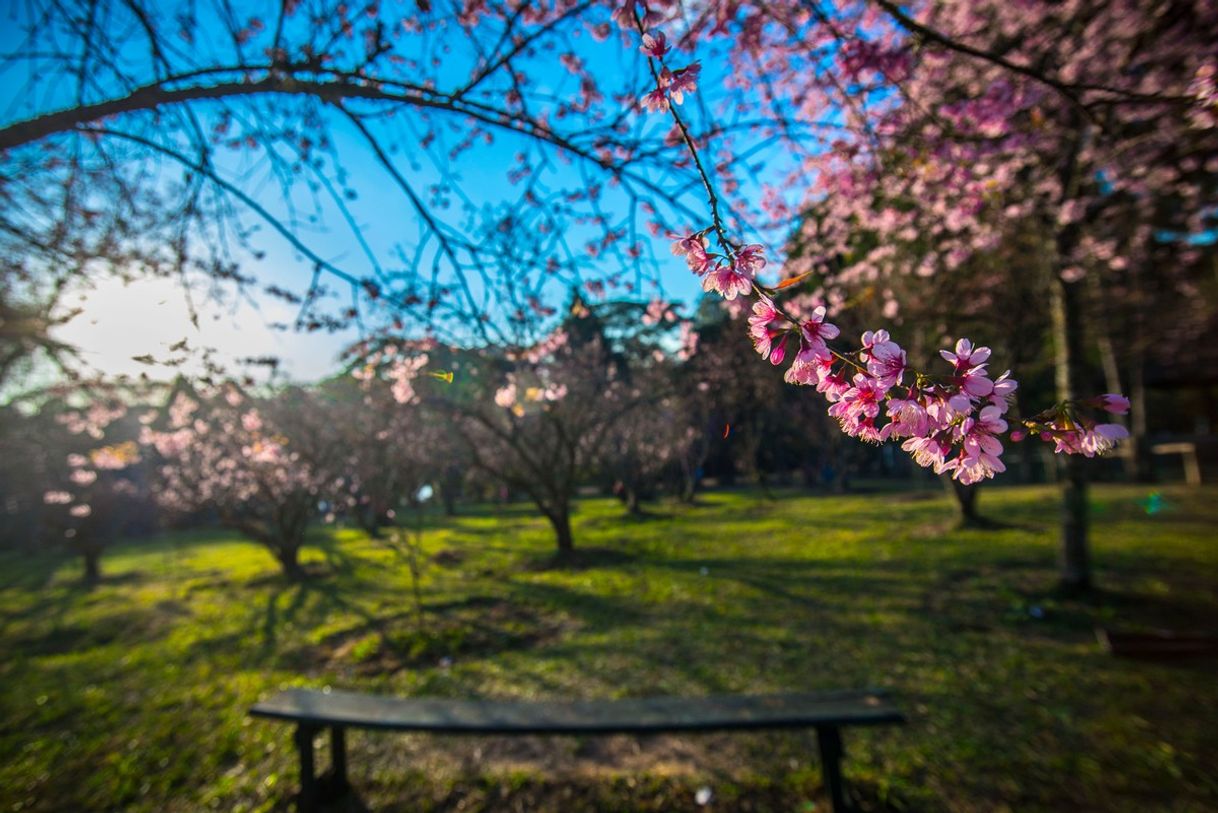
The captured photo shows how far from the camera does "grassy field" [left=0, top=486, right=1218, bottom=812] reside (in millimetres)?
2994

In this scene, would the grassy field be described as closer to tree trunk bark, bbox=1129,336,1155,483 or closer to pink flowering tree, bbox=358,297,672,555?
pink flowering tree, bbox=358,297,672,555

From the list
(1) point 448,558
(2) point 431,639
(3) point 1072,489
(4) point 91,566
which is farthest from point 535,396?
(4) point 91,566

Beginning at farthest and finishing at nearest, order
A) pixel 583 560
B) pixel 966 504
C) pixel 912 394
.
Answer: pixel 966 504 → pixel 583 560 → pixel 912 394

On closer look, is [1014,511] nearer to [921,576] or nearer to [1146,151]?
[921,576]

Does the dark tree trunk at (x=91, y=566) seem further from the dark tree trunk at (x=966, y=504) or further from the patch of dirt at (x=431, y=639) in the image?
the dark tree trunk at (x=966, y=504)

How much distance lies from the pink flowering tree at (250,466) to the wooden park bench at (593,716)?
7.21 m

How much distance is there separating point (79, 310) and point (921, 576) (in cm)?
816

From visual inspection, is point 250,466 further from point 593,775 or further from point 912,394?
point 912,394

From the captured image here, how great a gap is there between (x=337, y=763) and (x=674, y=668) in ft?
8.29

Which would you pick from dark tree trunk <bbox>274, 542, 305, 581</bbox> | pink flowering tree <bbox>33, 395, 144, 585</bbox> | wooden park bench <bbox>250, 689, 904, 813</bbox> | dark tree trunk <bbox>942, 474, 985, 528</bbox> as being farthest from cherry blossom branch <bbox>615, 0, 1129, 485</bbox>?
pink flowering tree <bbox>33, 395, 144, 585</bbox>

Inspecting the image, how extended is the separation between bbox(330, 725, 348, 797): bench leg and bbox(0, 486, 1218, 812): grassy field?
4.8 inches

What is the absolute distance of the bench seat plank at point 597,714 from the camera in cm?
258

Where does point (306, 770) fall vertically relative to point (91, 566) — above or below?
below

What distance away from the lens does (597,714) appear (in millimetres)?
2814
